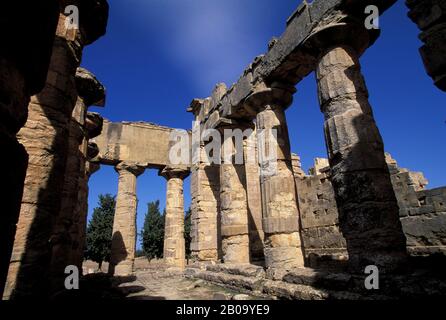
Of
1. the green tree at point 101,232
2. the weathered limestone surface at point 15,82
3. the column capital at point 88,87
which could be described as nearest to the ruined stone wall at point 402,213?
→ the column capital at point 88,87

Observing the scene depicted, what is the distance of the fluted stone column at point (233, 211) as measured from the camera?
873 cm

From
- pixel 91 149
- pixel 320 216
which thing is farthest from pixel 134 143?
pixel 320 216

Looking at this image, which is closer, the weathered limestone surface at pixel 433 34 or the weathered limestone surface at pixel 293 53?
the weathered limestone surface at pixel 433 34

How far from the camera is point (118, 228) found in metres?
13.5

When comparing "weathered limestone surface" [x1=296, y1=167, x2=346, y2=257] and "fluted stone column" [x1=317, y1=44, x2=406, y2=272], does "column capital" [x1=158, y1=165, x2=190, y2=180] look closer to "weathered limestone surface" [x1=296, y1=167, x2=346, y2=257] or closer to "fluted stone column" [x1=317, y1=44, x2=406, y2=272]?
"weathered limestone surface" [x1=296, y1=167, x2=346, y2=257]

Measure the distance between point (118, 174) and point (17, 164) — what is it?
14.2 metres

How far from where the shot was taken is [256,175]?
1062 centimetres

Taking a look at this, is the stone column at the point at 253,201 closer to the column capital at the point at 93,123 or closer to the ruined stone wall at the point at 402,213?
the ruined stone wall at the point at 402,213

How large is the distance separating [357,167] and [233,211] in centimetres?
490

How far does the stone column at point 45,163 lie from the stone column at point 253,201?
7.20 meters

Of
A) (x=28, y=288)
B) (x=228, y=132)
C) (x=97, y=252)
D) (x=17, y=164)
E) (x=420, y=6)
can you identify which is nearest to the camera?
(x=17, y=164)
